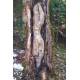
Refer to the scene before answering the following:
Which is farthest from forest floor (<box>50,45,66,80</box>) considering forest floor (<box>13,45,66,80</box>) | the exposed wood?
the exposed wood

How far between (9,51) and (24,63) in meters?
0.14

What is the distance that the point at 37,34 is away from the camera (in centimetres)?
160

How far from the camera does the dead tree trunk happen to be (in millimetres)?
1597

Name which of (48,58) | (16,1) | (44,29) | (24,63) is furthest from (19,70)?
(16,1)

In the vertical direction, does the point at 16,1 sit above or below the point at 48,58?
above

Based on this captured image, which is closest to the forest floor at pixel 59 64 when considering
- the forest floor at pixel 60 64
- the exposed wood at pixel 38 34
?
the forest floor at pixel 60 64

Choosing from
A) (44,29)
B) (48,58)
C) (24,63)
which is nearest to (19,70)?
(24,63)

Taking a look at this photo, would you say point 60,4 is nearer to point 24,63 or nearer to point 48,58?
point 48,58

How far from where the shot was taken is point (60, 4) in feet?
5.21

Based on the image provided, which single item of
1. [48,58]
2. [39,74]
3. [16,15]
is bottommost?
[39,74]

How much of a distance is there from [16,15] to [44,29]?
0.75ft

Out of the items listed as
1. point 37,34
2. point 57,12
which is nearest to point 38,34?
point 37,34

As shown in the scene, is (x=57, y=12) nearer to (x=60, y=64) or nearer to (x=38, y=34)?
(x=38, y=34)

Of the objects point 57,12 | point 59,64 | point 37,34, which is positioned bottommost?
point 59,64
